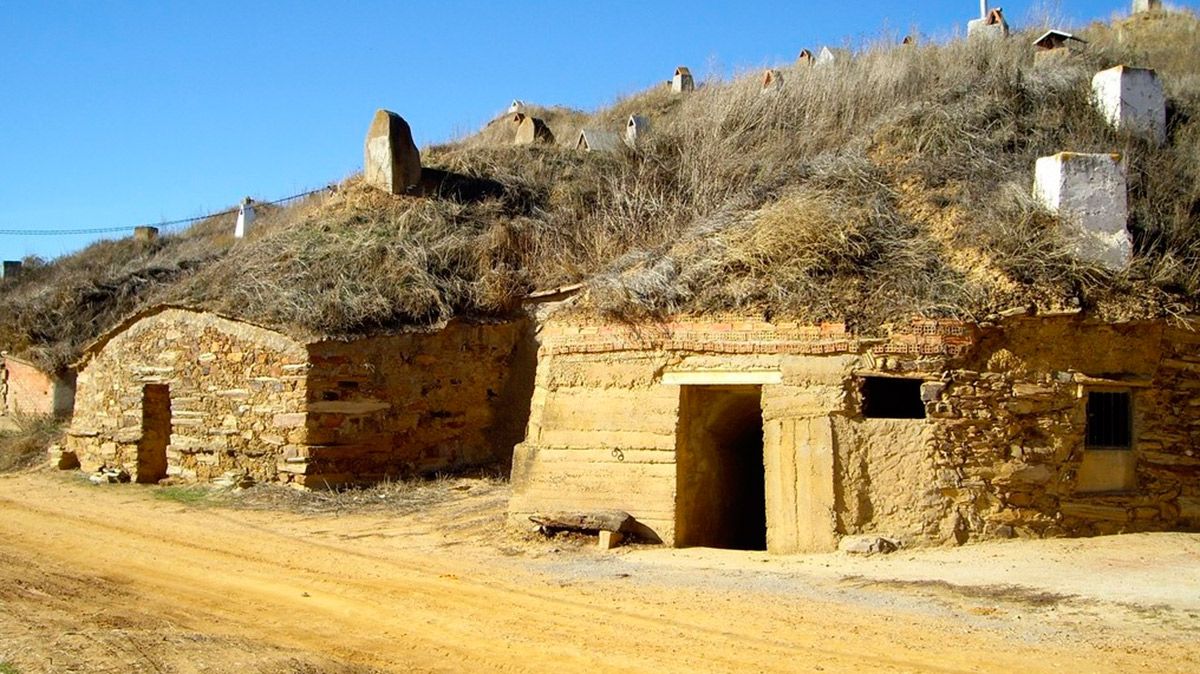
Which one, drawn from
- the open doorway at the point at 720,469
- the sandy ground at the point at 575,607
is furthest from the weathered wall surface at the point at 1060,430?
the open doorway at the point at 720,469

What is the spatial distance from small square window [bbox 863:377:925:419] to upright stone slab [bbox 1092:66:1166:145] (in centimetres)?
463

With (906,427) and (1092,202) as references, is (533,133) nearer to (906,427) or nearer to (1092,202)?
(1092,202)

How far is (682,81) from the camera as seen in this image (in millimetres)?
26797

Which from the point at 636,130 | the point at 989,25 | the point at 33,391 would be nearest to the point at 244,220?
the point at 33,391

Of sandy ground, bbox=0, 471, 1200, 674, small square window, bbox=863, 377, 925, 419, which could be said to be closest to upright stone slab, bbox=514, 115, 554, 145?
sandy ground, bbox=0, 471, 1200, 674

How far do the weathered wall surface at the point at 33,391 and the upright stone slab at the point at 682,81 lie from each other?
14.8 m

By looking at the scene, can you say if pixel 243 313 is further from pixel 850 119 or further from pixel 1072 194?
pixel 1072 194

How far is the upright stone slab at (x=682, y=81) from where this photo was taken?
26434mm

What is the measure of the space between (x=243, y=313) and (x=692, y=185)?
21.5 feet

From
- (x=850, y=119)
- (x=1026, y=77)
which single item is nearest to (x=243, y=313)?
(x=850, y=119)

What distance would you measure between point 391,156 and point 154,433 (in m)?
5.70

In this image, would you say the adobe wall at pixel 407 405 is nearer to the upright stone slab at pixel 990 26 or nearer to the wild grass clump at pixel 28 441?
the wild grass clump at pixel 28 441

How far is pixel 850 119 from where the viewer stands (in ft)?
49.3

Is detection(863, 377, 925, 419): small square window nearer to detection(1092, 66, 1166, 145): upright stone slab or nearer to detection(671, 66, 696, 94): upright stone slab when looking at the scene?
detection(1092, 66, 1166, 145): upright stone slab
